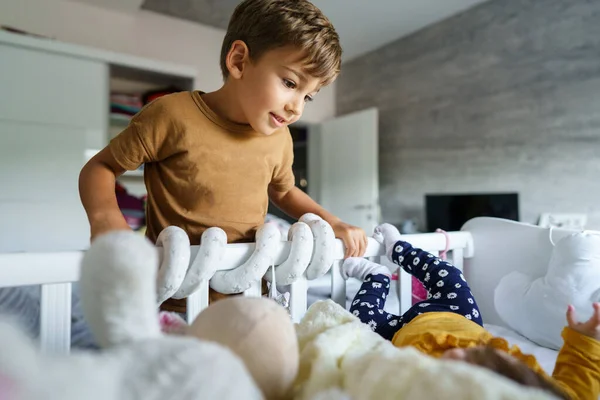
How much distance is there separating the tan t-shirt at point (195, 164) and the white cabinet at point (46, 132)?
1.70 meters

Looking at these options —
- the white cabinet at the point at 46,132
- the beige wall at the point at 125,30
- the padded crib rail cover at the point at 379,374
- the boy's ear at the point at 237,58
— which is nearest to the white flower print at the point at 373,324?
the padded crib rail cover at the point at 379,374

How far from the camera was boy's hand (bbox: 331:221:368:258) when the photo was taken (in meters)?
0.69

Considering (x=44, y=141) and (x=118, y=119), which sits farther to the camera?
(x=118, y=119)

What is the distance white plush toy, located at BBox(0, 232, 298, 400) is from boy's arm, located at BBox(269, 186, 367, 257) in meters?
0.35

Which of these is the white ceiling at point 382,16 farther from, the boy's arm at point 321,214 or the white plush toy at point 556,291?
the white plush toy at point 556,291

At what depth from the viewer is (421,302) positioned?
2.45 ft

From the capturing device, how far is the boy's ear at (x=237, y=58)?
2.30 feet

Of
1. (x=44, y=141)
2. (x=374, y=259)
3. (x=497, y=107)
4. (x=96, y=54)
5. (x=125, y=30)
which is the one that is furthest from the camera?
(x=125, y=30)

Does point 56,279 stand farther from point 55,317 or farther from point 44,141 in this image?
point 44,141

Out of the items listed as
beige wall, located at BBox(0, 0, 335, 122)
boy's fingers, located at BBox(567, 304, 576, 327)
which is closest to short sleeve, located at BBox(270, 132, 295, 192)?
boy's fingers, located at BBox(567, 304, 576, 327)

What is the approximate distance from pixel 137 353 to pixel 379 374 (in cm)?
19

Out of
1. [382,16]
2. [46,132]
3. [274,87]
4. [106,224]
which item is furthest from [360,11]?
[106,224]

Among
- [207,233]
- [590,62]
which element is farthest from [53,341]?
[590,62]

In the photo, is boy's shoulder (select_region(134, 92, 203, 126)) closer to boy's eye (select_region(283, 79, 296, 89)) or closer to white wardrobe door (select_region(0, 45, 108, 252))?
boy's eye (select_region(283, 79, 296, 89))
